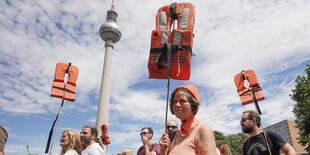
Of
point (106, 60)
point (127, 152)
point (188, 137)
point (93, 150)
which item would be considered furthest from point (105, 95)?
point (188, 137)

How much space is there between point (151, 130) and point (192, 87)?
10.5ft

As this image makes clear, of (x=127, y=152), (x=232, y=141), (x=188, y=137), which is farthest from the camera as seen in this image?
(x=232, y=141)

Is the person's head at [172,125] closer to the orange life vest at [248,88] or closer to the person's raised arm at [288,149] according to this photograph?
the orange life vest at [248,88]

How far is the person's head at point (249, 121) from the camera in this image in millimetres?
3650

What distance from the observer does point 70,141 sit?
402 centimetres

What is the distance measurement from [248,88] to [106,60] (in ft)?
114

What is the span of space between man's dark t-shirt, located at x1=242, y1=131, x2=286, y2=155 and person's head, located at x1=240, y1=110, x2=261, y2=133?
6.5 inches

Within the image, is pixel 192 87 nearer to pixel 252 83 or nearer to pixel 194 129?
pixel 194 129

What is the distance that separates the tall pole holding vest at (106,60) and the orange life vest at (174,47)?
2746 centimetres

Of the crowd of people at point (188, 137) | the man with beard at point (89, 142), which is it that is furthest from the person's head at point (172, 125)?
the man with beard at point (89, 142)

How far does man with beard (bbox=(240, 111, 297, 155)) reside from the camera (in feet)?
10.8

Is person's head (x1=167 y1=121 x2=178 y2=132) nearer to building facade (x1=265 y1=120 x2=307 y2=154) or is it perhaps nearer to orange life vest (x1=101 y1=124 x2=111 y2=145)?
orange life vest (x1=101 y1=124 x2=111 y2=145)

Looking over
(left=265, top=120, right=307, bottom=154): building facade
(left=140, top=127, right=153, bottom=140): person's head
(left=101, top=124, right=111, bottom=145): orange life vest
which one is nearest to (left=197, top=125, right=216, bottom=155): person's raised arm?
(left=140, top=127, right=153, bottom=140): person's head

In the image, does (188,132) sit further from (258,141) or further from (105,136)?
(105,136)
